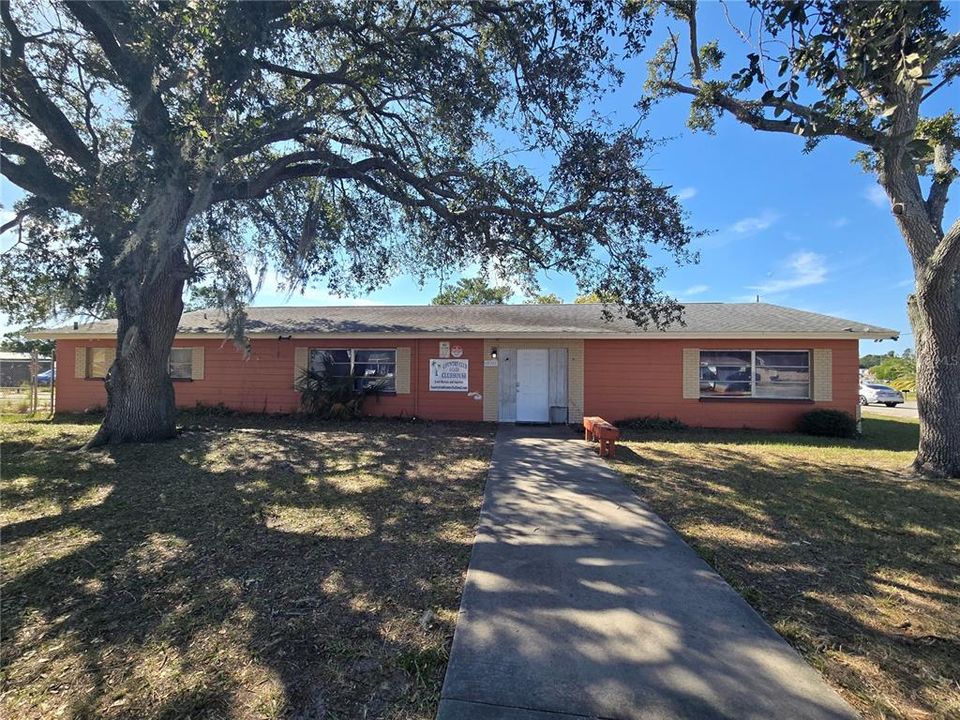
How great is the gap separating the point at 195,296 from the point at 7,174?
11.0 ft

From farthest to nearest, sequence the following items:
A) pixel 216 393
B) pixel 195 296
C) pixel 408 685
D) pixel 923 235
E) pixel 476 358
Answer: pixel 216 393, pixel 476 358, pixel 195 296, pixel 923 235, pixel 408 685

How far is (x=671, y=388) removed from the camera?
1207cm

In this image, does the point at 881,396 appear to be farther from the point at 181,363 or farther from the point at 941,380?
the point at 181,363

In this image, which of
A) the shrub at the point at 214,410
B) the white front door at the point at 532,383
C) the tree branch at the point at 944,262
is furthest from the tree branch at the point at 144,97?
the tree branch at the point at 944,262

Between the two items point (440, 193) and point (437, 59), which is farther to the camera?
point (440, 193)

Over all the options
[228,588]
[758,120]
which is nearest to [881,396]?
[758,120]

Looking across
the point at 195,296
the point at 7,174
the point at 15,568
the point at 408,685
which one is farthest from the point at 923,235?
the point at 7,174

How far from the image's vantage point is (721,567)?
3738 mm

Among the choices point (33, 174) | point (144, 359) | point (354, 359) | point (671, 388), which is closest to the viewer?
point (33, 174)

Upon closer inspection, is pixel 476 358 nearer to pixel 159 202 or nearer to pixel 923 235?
pixel 159 202

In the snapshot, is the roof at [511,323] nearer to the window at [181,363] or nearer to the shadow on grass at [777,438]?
the window at [181,363]

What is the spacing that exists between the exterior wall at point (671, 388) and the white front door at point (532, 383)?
3.65 ft

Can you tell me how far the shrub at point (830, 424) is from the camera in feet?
36.1

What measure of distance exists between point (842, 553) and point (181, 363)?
16120mm
